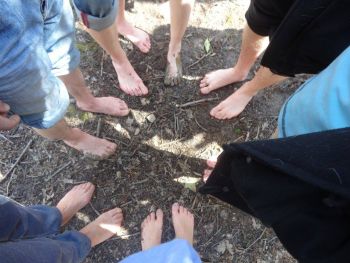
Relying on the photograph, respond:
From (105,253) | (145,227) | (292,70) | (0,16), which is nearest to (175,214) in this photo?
(145,227)

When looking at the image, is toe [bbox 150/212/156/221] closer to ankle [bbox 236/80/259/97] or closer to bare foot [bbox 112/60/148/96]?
bare foot [bbox 112/60/148/96]

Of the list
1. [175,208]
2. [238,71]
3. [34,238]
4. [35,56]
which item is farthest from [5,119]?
[238,71]

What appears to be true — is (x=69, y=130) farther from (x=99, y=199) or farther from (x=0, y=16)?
(x=0, y=16)

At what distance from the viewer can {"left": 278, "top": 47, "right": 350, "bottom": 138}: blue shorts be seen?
0.81 m

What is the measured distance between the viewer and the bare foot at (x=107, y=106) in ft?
6.35

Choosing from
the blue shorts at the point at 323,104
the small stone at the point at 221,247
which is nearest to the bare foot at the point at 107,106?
the small stone at the point at 221,247

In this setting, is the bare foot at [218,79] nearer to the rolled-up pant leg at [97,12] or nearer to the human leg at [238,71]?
the human leg at [238,71]

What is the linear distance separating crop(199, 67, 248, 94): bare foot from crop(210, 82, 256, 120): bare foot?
10 centimetres

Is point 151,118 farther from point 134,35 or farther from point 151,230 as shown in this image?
point 151,230

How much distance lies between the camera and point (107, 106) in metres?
1.96

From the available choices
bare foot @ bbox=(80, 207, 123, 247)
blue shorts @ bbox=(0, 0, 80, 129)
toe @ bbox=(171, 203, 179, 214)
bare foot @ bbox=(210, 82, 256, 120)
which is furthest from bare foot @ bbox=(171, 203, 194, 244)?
blue shorts @ bbox=(0, 0, 80, 129)

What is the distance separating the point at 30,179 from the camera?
1.95 meters

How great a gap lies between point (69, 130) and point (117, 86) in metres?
0.51

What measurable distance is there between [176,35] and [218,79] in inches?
13.6
